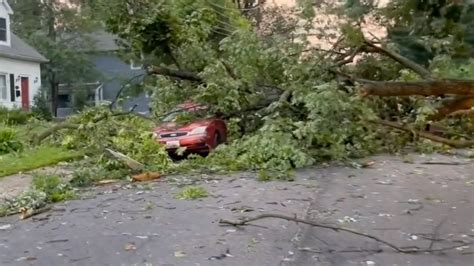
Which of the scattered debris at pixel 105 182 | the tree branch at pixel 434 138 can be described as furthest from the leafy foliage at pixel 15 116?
the tree branch at pixel 434 138

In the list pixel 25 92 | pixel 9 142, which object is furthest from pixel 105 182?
pixel 25 92

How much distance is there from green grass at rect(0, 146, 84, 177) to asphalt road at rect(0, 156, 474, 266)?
2932mm

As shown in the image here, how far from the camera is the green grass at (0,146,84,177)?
37.1 feet

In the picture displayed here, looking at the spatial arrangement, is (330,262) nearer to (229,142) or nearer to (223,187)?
(223,187)

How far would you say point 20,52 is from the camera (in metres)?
27.5

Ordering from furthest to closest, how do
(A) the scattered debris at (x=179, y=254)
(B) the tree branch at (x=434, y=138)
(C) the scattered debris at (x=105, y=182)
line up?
(C) the scattered debris at (x=105, y=182) < (B) the tree branch at (x=434, y=138) < (A) the scattered debris at (x=179, y=254)

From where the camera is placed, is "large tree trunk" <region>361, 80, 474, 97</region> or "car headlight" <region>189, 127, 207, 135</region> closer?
"large tree trunk" <region>361, 80, 474, 97</region>

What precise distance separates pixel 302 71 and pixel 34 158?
516cm

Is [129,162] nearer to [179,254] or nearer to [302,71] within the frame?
[302,71]

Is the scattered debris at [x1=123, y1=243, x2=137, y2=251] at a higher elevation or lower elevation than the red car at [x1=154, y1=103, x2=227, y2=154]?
lower

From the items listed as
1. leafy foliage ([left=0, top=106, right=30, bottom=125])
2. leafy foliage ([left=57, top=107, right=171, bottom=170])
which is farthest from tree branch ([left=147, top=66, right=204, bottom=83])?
leafy foliage ([left=0, top=106, right=30, bottom=125])

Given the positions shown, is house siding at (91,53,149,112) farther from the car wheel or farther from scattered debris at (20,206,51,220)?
scattered debris at (20,206,51,220)

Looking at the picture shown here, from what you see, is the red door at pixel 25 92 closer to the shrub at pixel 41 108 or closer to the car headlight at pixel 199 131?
the shrub at pixel 41 108

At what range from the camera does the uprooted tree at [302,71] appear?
9.77m
